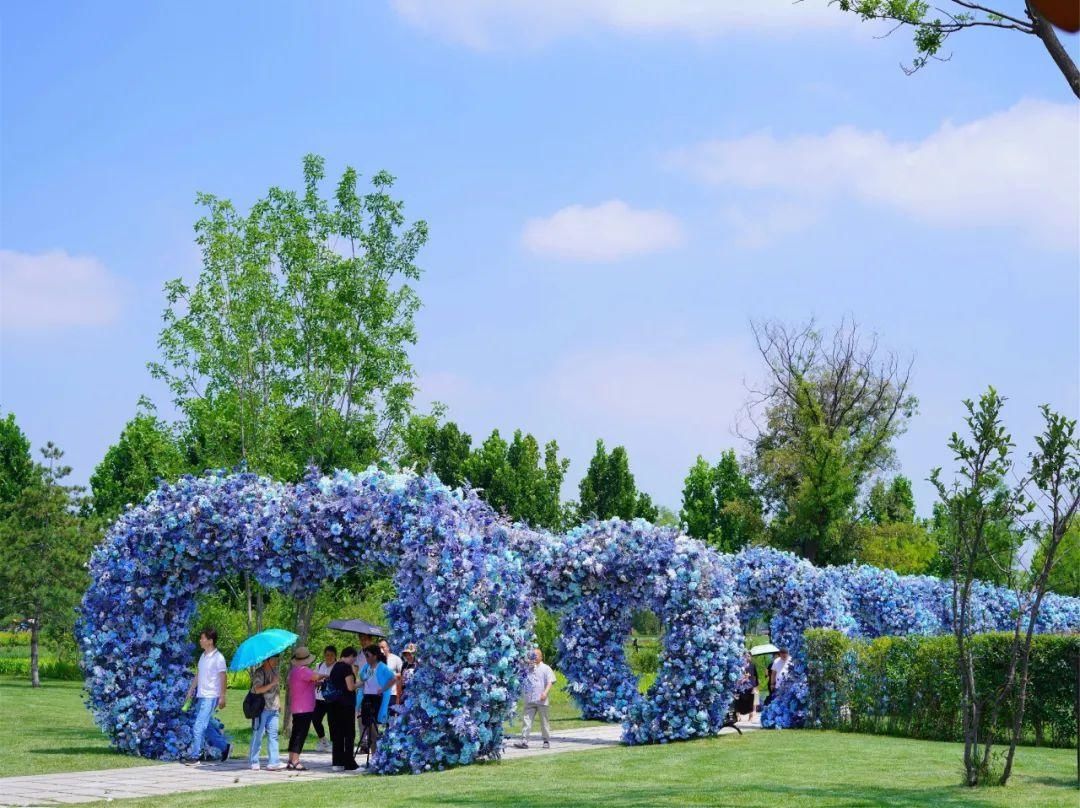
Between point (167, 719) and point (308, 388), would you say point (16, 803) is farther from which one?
point (308, 388)

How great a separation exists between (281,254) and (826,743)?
41.7 ft

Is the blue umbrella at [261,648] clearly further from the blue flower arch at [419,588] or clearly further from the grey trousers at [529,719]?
the grey trousers at [529,719]

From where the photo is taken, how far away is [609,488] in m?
55.8

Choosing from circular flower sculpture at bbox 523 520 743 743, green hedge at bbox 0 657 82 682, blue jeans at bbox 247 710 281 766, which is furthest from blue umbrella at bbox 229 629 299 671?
green hedge at bbox 0 657 82 682

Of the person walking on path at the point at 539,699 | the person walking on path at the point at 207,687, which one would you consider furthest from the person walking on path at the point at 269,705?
the person walking on path at the point at 539,699

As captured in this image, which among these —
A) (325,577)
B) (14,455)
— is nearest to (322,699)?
(325,577)

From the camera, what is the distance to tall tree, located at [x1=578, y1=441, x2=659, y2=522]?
55375 mm

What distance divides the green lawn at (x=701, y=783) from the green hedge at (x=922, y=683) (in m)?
1.28

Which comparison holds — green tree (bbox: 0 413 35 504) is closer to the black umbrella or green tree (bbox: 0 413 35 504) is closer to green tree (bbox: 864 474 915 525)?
green tree (bbox: 864 474 915 525)

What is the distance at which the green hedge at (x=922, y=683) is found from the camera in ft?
59.2

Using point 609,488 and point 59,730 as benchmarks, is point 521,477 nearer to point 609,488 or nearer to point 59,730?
point 609,488

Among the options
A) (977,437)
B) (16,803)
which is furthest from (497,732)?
(977,437)

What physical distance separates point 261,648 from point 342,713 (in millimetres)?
1611

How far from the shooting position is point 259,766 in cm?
1471
